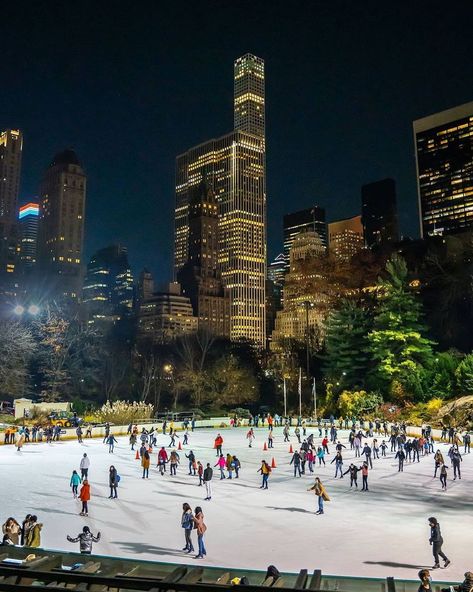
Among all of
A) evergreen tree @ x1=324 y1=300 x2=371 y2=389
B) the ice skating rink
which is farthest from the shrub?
evergreen tree @ x1=324 y1=300 x2=371 y2=389

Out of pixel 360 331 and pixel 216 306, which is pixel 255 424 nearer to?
pixel 360 331

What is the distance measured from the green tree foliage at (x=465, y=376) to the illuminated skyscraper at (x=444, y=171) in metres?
98.4

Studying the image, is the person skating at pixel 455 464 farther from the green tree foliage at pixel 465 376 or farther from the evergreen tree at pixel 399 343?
the evergreen tree at pixel 399 343

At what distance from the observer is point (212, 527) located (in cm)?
1441

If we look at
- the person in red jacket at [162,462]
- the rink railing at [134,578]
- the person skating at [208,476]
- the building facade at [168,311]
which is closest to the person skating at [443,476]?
the person skating at [208,476]

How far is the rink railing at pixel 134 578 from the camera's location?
5.59m

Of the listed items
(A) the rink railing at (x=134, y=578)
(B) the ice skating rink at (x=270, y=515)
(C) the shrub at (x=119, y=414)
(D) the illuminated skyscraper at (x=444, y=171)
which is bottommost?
(B) the ice skating rink at (x=270, y=515)

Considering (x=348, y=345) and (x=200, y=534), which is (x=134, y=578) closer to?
(x=200, y=534)

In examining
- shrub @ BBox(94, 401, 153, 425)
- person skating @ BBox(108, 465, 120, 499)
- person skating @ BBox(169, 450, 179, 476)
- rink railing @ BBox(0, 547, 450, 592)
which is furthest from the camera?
shrub @ BBox(94, 401, 153, 425)

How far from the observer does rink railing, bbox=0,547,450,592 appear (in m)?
5.59

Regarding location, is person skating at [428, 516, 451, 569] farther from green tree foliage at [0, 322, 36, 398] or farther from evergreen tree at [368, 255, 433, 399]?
green tree foliage at [0, 322, 36, 398]

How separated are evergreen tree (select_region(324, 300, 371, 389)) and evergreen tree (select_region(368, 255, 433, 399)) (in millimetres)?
2513

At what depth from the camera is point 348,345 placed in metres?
59.7

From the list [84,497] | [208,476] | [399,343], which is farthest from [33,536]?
[399,343]
